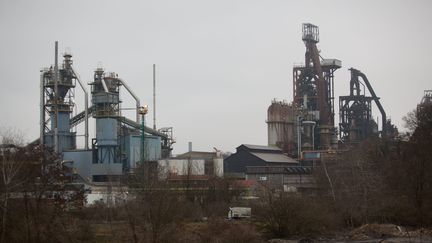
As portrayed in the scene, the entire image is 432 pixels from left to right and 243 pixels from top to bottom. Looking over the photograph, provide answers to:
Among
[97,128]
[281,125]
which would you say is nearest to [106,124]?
[97,128]

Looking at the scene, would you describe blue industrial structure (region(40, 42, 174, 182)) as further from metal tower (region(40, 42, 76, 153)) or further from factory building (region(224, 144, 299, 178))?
factory building (region(224, 144, 299, 178))

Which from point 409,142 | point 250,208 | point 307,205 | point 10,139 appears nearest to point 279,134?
point 409,142

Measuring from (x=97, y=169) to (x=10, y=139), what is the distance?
32463 millimetres

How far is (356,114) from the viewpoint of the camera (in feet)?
274

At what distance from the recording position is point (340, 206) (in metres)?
42.8

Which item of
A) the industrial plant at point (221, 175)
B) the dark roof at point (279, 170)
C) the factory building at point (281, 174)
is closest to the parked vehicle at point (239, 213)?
the industrial plant at point (221, 175)

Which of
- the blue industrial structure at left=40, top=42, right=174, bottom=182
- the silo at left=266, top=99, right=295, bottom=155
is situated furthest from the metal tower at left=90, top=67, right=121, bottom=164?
the silo at left=266, top=99, right=295, bottom=155

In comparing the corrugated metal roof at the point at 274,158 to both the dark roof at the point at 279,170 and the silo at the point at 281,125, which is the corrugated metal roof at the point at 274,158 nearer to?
the dark roof at the point at 279,170

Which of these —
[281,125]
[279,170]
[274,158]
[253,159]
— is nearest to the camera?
[279,170]

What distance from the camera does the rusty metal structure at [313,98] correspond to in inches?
3110

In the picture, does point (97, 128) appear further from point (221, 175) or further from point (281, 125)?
point (281, 125)

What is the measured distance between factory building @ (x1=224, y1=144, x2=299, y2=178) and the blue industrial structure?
49.2 ft

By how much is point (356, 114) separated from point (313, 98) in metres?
7.52

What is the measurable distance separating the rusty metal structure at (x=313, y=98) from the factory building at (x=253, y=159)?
3.72m
